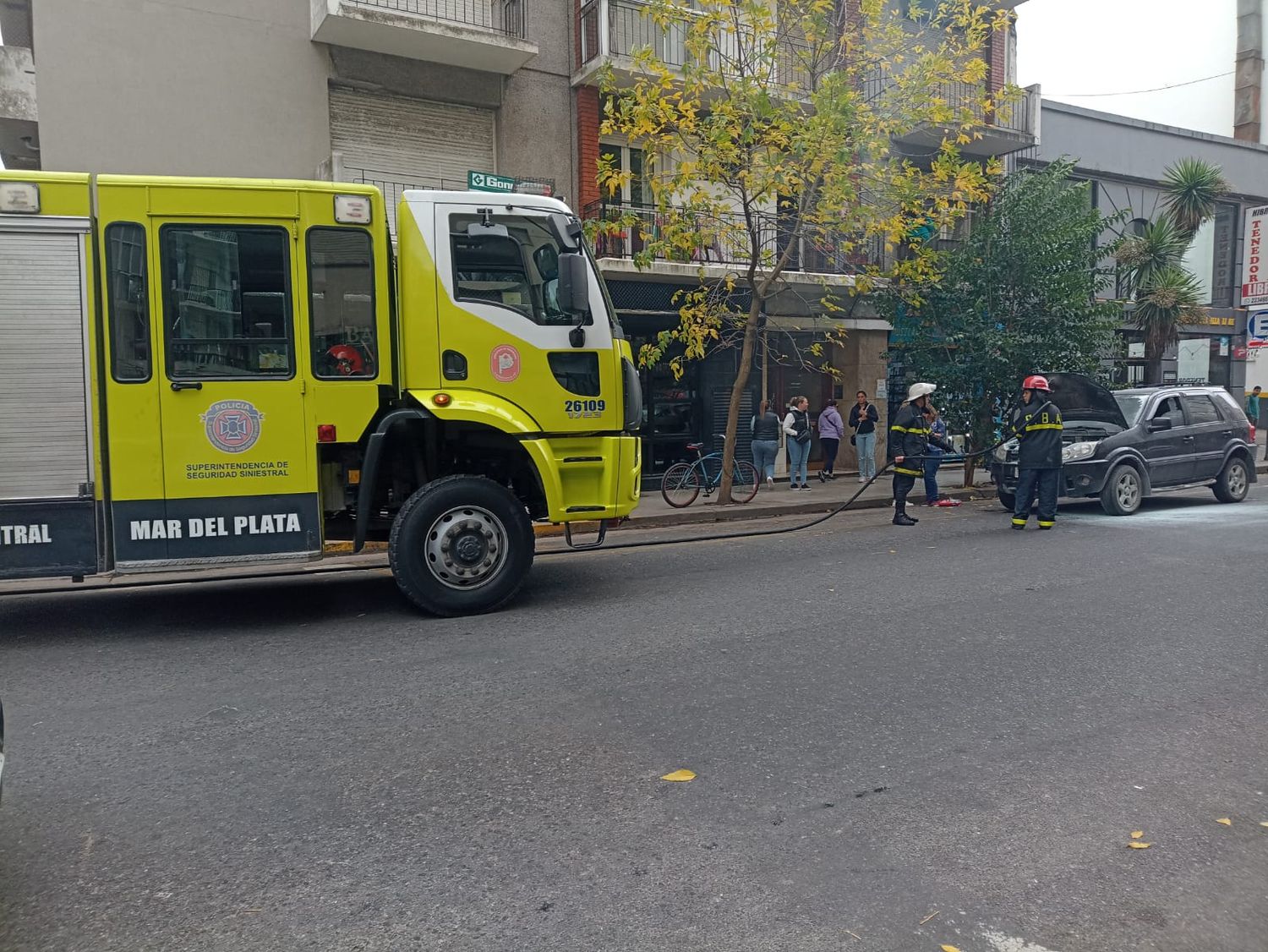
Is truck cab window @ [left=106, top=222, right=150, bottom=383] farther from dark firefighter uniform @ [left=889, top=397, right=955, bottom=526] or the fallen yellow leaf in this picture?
dark firefighter uniform @ [left=889, top=397, right=955, bottom=526]

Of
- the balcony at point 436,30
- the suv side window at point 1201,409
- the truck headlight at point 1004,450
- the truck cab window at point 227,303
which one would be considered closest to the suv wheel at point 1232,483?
the suv side window at point 1201,409

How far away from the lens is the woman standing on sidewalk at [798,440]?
16922mm

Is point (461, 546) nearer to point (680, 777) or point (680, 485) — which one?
point (680, 777)

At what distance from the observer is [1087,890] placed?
3.10 meters

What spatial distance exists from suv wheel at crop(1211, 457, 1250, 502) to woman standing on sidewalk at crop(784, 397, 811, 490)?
624 centimetres

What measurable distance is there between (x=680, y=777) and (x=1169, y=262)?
22072mm

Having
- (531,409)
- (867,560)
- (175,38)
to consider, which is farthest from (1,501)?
(175,38)

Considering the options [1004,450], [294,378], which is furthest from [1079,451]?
[294,378]

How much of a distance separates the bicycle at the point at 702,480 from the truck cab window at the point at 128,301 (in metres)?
8.74

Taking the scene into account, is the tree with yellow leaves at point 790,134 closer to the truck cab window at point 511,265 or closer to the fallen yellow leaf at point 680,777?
the truck cab window at point 511,265

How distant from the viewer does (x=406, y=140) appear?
49.1 ft

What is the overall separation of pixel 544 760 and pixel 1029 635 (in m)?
3.61

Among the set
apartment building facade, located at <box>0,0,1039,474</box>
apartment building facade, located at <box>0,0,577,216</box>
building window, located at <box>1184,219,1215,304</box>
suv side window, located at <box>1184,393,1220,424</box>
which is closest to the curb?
apartment building facade, located at <box>0,0,1039,474</box>

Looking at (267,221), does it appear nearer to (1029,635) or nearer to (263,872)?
(263,872)
